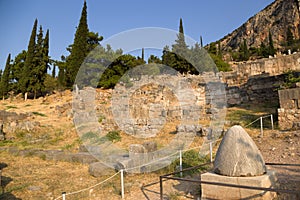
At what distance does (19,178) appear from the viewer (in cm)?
681

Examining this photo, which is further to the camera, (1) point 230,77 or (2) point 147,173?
(1) point 230,77

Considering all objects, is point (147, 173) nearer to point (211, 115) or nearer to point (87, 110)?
point (211, 115)

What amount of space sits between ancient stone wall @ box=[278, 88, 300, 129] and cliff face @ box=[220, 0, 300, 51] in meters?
50.5

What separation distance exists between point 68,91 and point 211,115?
1970 centimetres

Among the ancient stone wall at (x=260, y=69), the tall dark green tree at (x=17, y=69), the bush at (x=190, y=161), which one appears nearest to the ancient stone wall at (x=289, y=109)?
the bush at (x=190, y=161)

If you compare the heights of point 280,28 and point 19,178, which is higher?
point 280,28

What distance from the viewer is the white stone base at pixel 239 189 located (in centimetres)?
376

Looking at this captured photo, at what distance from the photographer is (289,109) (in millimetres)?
10117

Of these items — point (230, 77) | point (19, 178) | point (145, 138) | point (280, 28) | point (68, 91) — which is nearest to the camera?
point (19, 178)

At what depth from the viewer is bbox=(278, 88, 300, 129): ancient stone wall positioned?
392 inches

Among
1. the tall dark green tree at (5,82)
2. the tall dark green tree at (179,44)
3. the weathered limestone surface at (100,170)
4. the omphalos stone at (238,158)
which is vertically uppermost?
the tall dark green tree at (5,82)

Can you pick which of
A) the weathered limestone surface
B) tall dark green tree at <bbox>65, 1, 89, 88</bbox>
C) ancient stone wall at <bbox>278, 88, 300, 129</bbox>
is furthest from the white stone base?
tall dark green tree at <bbox>65, 1, 89, 88</bbox>

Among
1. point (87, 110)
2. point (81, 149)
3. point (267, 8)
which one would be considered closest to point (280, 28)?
point (267, 8)

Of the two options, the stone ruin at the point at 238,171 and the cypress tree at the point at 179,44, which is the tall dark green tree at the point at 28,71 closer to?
the cypress tree at the point at 179,44
